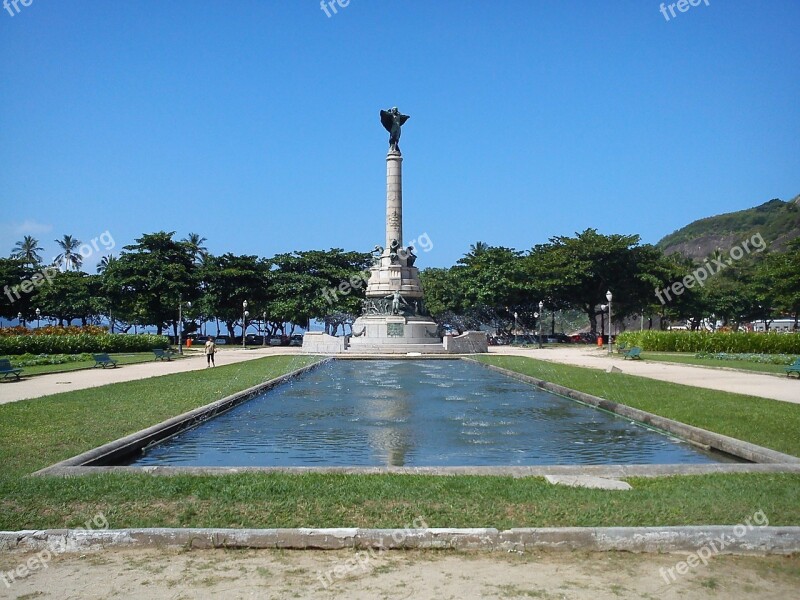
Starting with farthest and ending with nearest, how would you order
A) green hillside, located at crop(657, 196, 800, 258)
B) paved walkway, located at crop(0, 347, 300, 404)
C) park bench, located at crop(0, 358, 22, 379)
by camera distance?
green hillside, located at crop(657, 196, 800, 258) → park bench, located at crop(0, 358, 22, 379) → paved walkway, located at crop(0, 347, 300, 404)

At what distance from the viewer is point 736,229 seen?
173 metres

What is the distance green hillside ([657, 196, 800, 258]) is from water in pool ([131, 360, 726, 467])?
12149 cm

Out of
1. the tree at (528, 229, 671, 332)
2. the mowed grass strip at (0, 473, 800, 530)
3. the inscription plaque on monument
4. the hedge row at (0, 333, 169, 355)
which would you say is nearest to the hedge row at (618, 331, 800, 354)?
the inscription plaque on monument

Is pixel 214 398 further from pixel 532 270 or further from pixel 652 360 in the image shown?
pixel 532 270

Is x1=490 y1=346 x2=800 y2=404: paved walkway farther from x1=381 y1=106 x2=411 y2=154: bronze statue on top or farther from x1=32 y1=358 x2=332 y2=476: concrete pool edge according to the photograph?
x1=381 y1=106 x2=411 y2=154: bronze statue on top

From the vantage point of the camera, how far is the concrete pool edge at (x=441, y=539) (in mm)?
6176

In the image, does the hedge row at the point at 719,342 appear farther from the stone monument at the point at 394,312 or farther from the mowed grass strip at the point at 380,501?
the mowed grass strip at the point at 380,501

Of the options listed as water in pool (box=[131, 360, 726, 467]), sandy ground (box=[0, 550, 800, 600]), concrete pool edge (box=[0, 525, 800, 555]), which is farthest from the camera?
water in pool (box=[131, 360, 726, 467])

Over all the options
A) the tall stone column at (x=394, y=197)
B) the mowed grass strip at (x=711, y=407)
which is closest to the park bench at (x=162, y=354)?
the tall stone column at (x=394, y=197)

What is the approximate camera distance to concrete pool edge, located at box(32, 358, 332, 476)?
29.1 feet

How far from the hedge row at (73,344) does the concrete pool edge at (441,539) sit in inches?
1488

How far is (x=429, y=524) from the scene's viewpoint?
21.4ft

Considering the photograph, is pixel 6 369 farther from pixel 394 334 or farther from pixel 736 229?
pixel 736 229

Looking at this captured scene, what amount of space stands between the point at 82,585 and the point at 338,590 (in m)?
2.00
